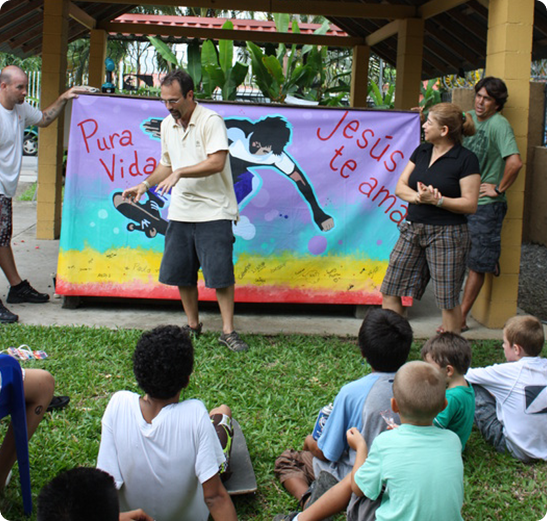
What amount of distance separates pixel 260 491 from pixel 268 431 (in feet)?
1.90

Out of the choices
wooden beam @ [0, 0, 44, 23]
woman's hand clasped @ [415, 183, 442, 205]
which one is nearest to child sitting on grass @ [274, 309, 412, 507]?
woman's hand clasped @ [415, 183, 442, 205]

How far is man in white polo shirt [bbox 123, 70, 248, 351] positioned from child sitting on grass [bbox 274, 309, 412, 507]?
6.95 feet

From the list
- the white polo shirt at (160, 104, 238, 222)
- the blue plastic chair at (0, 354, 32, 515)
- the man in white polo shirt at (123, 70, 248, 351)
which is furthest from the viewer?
the white polo shirt at (160, 104, 238, 222)

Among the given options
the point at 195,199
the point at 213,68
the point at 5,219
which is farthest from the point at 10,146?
the point at 213,68

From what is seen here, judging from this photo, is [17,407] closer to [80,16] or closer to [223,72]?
[80,16]

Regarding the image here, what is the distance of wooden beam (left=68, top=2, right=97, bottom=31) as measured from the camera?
9994mm

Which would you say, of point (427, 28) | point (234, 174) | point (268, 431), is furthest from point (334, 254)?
point (427, 28)

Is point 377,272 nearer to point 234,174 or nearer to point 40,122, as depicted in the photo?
point 234,174

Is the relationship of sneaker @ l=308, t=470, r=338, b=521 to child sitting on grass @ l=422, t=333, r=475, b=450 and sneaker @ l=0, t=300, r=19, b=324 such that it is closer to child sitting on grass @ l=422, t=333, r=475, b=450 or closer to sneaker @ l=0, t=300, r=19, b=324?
child sitting on grass @ l=422, t=333, r=475, b=450

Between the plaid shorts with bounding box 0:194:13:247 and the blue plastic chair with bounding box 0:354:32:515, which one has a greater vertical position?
the plaid shorts with bounding box 0:194:13:247

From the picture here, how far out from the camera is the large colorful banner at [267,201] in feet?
20.2

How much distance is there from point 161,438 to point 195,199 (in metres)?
2.80

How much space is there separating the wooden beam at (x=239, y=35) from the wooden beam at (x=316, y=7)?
9.45ft

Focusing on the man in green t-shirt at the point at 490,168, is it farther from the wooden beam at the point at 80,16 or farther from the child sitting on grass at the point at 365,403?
the wooden beam at the point at 80,16
